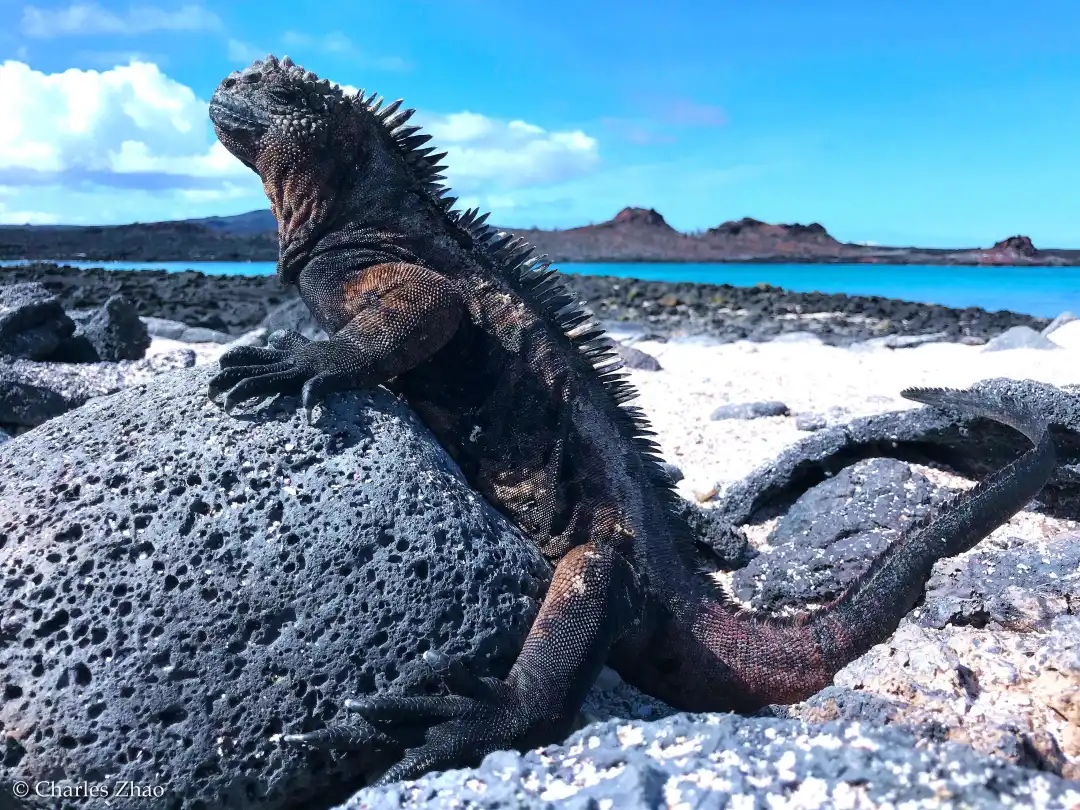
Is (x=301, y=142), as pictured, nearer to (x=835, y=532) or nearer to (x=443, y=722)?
(x=443, y=722)

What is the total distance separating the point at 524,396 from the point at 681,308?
50.3 ft

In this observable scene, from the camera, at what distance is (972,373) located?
8.72m

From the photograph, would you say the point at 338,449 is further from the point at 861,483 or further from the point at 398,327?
the point at 861,483

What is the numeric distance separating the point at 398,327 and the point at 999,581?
2.08 meters

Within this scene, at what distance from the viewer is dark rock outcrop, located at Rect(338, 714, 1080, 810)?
1.32m

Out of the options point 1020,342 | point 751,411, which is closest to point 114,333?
point 751,411

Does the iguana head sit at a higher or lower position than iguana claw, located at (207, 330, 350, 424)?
higher

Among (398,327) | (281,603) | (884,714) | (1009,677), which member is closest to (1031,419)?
(1009,677)

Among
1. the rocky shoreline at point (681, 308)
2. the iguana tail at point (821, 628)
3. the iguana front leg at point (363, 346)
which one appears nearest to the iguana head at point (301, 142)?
the iguana front leg at point (363, 346)

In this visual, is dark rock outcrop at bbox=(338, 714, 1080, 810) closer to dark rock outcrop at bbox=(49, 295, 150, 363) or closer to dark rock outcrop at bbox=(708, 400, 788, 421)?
dark rock outcrop at bbox=(708, 400, 788, 421)

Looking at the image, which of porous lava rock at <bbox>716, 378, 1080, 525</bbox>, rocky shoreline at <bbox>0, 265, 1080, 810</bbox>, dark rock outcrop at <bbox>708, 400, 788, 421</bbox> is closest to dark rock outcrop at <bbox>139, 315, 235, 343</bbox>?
dark rock outcrop at <bbox>708, 400, 788, 421</bbox>

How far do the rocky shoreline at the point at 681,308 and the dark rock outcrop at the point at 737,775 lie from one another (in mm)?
10877

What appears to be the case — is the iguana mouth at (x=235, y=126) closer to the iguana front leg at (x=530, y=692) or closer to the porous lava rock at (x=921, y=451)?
the iguana front leg at (x=530, y=692)

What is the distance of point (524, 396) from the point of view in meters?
2.77
